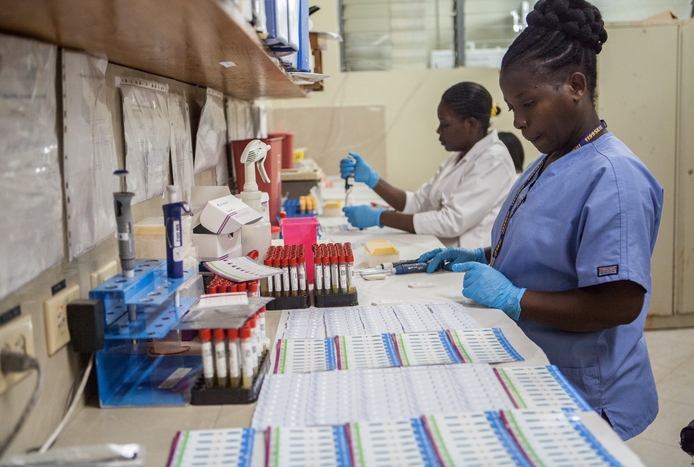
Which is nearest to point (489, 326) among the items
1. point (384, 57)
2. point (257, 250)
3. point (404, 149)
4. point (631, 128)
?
point (257, 250)

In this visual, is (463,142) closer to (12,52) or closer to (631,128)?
(631,128)

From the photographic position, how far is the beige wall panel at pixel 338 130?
5.04 m

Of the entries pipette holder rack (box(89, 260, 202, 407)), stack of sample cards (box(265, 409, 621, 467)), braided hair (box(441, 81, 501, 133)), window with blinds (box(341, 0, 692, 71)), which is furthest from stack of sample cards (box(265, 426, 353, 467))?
window with blinds (box(341, 0, 692, 71))

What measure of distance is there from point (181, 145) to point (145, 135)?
0.39m

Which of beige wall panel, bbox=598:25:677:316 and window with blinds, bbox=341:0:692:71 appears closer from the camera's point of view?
beige wall panel, bbox=598:25:677:316

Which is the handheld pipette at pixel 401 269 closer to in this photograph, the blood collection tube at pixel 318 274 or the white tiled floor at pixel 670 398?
the blood collection tube at pixel 318 274

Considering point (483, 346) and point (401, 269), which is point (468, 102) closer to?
point (401, 269)

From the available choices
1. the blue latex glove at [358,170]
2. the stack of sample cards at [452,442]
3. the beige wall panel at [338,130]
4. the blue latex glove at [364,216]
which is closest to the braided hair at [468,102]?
the blue latex glove at [364,216]

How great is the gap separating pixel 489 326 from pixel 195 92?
1287 mm

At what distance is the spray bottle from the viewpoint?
1.78 meters

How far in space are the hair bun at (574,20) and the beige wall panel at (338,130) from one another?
3.54 m

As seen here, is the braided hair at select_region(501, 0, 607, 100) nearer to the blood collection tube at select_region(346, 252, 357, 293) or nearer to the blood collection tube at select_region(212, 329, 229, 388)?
the blood collection tube at select_region(346, 252, 357, 293)

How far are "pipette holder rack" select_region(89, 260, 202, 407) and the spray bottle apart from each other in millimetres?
569

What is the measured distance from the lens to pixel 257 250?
1775 millimetres
